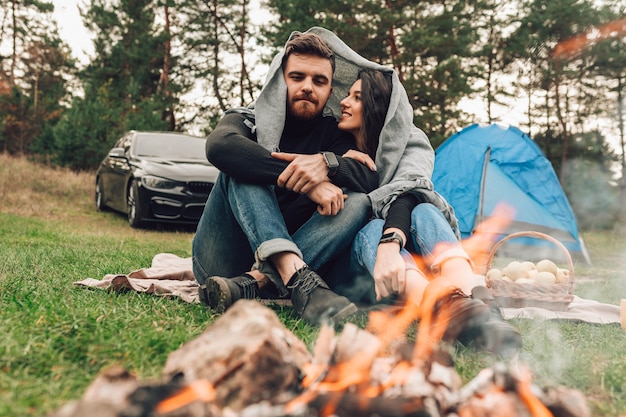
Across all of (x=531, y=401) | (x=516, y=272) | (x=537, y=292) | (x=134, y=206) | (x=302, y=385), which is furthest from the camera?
(x=134, y=206)

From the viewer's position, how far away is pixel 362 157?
2.67 m

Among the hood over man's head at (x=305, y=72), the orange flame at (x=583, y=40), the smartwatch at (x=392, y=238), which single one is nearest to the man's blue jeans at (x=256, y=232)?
the smartwatch at (x=392, y=238)

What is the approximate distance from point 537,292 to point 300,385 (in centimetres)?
235

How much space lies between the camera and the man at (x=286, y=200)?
2238 mm

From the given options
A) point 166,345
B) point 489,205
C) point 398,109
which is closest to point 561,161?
point 489,205

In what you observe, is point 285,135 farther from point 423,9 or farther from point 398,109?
point 423,9

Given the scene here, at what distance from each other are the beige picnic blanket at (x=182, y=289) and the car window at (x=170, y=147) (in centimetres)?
433

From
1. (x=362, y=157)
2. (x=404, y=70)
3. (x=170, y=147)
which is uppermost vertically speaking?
(x=404, y=70)

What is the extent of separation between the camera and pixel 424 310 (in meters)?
1.95

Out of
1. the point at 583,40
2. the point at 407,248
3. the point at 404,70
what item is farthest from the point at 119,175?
the point at 583,40

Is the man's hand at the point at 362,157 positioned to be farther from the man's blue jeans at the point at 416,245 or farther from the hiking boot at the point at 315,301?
the hiking boot at the point at 315,301

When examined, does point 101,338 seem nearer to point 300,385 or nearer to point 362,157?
point 300,385

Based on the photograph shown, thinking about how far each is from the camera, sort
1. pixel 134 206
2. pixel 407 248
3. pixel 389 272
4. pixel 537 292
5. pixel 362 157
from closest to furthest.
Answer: pixel 389 272
pixel 407 248
pixel 362 157
pixel 537 292
pixel 134 206

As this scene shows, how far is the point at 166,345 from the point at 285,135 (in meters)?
1.45
